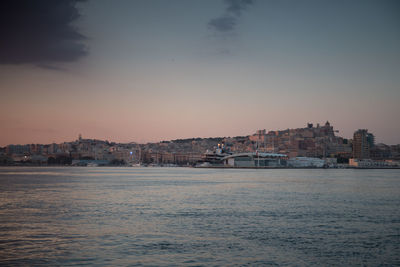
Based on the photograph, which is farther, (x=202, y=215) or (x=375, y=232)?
(x=202, y=215)

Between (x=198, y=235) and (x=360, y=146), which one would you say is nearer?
(x=198, y=235)

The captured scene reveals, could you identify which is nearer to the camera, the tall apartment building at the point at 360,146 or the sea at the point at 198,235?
the sea at the point at 198,235

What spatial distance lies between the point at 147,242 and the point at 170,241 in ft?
2.57

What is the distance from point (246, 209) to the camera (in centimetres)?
2297

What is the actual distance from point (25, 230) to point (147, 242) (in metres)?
5.39

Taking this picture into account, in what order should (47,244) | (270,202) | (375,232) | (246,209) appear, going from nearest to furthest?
(47,244) → (375,232) → (246,209) → (270,202)

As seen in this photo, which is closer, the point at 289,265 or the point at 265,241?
the point at 289,265

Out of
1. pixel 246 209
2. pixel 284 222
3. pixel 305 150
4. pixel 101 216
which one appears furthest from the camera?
pixel 305 150

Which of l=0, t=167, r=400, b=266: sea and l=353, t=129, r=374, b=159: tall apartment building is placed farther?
l=353, t=129, r=374, b=159: tall apartment building

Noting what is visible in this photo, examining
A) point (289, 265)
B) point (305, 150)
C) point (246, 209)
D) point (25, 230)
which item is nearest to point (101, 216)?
point (25, 230)

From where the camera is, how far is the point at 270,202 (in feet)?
88.2

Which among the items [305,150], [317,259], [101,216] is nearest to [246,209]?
[101,216]

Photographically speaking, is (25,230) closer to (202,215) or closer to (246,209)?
(202,215)

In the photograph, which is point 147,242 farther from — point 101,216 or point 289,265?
point 101,216
